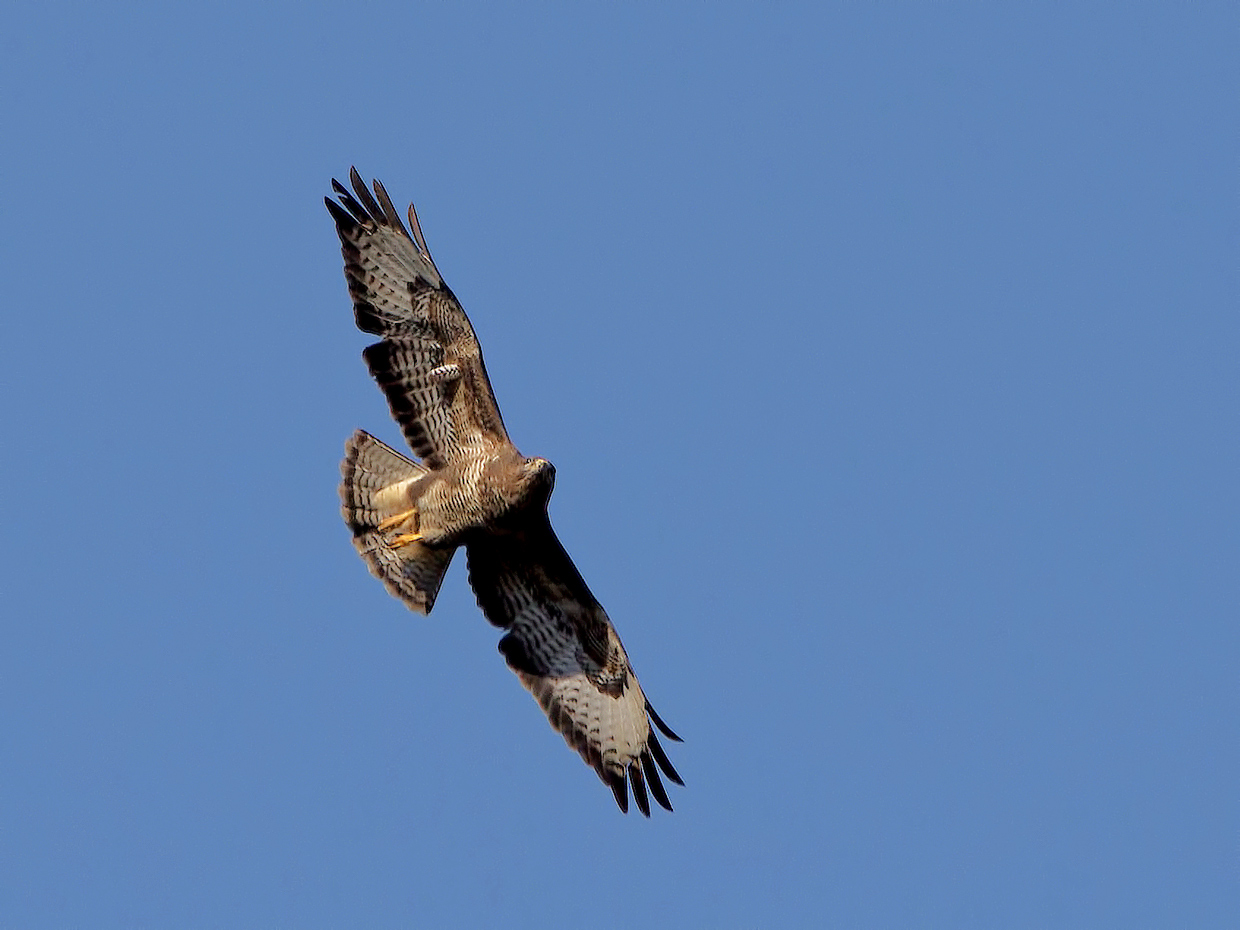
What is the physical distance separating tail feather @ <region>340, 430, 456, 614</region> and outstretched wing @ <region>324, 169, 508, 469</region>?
1.06 feet

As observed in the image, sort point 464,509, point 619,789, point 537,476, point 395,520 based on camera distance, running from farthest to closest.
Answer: point 619,789, point 395,520, point 464,509, point 537,476

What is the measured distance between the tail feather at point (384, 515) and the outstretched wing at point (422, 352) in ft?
1.06

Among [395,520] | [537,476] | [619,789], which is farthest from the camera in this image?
[619,789]

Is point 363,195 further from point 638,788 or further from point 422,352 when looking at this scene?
point 638,788

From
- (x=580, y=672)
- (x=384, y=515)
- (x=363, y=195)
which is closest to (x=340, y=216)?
(x=363, y=195)

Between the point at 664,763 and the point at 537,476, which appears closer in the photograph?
the point at 537,476

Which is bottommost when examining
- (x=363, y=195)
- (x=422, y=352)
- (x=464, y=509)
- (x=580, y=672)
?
(x=580, y=672)

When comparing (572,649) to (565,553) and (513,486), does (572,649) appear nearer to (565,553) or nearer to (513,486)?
(565,553)

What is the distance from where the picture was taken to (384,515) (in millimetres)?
13992

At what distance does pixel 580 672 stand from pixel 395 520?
1626 millimetres

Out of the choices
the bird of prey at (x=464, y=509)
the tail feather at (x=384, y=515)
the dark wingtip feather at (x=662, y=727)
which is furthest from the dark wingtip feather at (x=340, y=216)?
the dark wingtip feather at (x=662, y=727)

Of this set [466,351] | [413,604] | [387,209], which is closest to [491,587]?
[413,604]

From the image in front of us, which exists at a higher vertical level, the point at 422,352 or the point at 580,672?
the point at 422,352

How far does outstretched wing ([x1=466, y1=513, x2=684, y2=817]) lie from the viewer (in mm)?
14375
